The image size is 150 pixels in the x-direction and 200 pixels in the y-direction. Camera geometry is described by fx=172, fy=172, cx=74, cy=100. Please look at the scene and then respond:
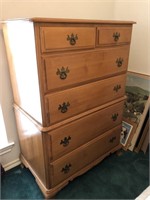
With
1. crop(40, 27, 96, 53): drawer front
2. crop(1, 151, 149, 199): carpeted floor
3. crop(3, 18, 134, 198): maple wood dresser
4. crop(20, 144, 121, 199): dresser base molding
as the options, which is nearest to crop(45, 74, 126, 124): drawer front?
crop(3, 18, 134, 198): maple wood dresser

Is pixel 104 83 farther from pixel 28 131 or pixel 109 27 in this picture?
pixel 28 131

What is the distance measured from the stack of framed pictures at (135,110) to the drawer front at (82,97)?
0.45 m

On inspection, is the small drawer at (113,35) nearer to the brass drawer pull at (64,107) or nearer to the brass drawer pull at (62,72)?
the brass drawer pull at (62,72)

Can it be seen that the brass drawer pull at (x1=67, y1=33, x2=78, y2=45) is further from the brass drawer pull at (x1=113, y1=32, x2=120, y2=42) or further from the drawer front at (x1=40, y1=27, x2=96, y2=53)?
the brass drawer pull at (x1=113, y1=32, x2=120, y2=42)

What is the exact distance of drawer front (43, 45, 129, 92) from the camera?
97 centimetres

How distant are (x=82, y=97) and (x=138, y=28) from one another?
1.06 metres

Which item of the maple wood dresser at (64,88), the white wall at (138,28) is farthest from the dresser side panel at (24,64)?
the white wall at (138,28)

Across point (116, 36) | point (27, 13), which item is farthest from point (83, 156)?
point (27, 13)

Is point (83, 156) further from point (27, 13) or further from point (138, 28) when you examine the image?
point (138, 28)

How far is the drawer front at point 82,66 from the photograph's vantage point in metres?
0.97

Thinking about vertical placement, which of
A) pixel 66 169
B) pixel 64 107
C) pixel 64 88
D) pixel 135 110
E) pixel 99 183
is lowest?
pixel 99 183

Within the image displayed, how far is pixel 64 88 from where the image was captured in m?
1.07

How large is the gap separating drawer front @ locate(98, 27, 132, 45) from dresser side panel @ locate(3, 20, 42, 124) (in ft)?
1.55

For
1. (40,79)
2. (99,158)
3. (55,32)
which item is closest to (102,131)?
(99,158)
